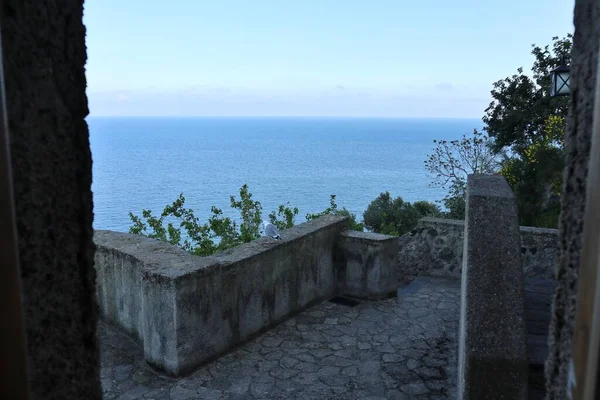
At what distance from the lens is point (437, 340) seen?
657 centimetres

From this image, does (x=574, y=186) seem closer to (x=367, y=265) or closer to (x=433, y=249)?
(x=367, y=265)

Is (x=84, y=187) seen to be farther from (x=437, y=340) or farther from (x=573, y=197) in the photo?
(x=437, y=340)

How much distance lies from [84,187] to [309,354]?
16.7 feet

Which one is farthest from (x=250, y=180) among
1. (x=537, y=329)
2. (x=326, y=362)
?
(x=537, y=329)

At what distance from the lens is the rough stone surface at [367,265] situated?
797cm

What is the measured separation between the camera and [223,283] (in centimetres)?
603

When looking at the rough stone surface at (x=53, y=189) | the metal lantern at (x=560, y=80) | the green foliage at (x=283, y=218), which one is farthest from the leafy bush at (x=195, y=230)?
the rough stone surface at (x=53, y=189)

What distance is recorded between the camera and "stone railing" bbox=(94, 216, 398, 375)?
5.54 m

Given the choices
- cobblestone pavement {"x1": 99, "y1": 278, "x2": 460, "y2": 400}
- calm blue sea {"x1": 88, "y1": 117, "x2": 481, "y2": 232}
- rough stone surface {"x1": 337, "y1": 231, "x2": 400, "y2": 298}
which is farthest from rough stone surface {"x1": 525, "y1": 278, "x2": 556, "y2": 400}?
calm blue sea {"x1": 88, "y1": 117, "x2": 481, "y2": 232}

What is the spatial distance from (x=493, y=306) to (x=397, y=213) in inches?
584

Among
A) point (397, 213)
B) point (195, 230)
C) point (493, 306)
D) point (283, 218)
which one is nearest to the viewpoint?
point (493, 306)

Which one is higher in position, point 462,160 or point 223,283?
point 462,160

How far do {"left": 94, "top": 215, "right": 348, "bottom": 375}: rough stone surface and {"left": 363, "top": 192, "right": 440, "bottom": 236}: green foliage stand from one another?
Answer: 8919mm

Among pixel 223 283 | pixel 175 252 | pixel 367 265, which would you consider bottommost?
pixel 367 265
